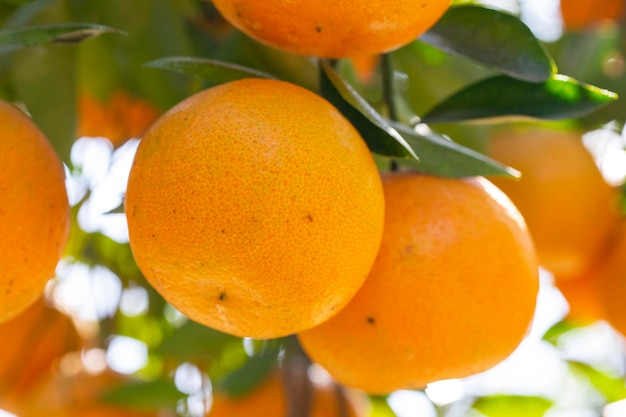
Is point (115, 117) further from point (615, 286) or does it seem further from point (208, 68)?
point (615, 286)

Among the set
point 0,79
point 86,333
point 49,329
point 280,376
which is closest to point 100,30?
point 0,79

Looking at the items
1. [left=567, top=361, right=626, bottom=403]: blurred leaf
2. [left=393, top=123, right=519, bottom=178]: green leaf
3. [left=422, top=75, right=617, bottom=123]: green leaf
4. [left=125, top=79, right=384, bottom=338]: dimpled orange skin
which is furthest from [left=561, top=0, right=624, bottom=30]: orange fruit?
[left=125, top=79, right=384, bottom=338]: dimpled orange skin

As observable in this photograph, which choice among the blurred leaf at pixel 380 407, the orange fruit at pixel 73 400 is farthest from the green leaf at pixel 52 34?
the blurred leaf at pixel 380 407

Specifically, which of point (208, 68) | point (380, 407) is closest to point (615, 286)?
point (380, 407)

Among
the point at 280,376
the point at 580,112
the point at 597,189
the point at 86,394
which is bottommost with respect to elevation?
the point at 86,394

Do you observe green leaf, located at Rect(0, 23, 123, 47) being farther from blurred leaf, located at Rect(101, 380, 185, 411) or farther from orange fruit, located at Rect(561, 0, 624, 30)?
orange fruit, located at Rect(561, 0, 624, 30)

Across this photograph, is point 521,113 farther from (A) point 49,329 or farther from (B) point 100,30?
(A) point 49,329

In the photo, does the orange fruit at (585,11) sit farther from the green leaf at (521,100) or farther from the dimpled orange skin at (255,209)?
the dimpled orange skin at (255,209)
